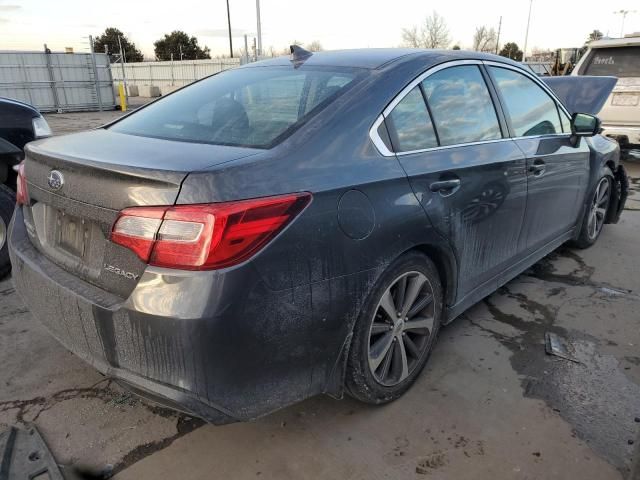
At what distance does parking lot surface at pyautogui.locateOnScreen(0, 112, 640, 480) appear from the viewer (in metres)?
2.12

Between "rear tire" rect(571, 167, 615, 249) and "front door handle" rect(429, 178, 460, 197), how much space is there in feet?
8.17

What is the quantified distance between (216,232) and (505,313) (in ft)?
8.34

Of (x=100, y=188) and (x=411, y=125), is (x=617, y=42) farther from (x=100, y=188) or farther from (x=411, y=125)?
(x=100, y=188)

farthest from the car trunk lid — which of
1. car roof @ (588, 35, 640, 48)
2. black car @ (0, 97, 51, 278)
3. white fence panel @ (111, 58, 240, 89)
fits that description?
white fence panel @ (111, 58, 240, 89)

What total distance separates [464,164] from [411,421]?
1.30 metres

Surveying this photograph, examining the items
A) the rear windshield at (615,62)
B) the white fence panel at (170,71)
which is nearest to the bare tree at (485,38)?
the white fence panel at (170,71)

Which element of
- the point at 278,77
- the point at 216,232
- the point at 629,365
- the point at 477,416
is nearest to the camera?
the point at 216,232

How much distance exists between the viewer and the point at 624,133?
7.80 meters

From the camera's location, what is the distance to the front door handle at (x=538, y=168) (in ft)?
10.5

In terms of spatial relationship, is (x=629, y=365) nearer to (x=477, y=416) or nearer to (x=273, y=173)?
(x=477, y=416)

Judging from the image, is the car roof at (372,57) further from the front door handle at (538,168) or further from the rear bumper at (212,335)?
the rear bumper at (212,335)

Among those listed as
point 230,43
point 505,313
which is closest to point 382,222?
point 505,313

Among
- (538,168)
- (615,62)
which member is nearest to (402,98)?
(538,168)

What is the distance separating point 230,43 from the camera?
142 ft
